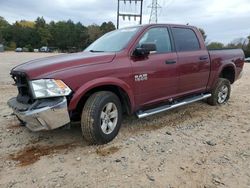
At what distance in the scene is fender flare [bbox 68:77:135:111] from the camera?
13.1 ft

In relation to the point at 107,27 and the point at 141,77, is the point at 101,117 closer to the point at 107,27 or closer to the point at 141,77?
the point at 141,77

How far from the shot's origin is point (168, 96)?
542cm

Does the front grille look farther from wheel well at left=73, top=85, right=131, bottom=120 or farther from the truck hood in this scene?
wheel well at left=73, top=85, right=131, bottom=120

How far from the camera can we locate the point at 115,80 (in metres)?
4.40

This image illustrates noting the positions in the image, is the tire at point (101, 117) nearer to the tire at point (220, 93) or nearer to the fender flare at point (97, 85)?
the fender flare at point (97, 85)

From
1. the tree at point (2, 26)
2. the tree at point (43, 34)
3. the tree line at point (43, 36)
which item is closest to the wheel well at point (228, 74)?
the tree line at point (43, 36)

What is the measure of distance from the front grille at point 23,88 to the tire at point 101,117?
81 centimetres

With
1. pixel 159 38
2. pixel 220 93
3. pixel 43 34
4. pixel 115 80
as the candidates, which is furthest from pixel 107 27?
pixel 115 80

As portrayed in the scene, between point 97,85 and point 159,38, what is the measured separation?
1.78 meters

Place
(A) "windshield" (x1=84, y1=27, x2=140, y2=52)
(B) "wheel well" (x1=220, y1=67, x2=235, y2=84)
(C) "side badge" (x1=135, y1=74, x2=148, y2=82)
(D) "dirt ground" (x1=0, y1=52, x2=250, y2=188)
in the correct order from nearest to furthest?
(D) "dirt ground" (x1=0, y1=52, x2=250, y2=188) < (C) "side badge" (x1=135, y1=74, x2=148, y2=82) < (A) "windshield" (x1=84, y1=27, x2=140, y2=52) < (B) "wheel well" (x1=220, y1=67, x2=235, y2=84)

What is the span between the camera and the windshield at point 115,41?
16.1 feet

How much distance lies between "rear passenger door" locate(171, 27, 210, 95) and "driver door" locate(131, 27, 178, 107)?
0.20m

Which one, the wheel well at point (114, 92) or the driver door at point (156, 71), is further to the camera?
the driver door at point (156, 71)

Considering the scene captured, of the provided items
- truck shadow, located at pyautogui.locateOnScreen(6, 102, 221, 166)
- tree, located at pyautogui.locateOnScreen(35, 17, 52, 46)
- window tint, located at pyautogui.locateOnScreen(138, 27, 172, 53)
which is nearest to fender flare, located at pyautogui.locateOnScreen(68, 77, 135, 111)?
truck shadow, located at pyautogui.locateOnScreen(6, 102, 221, 166)
